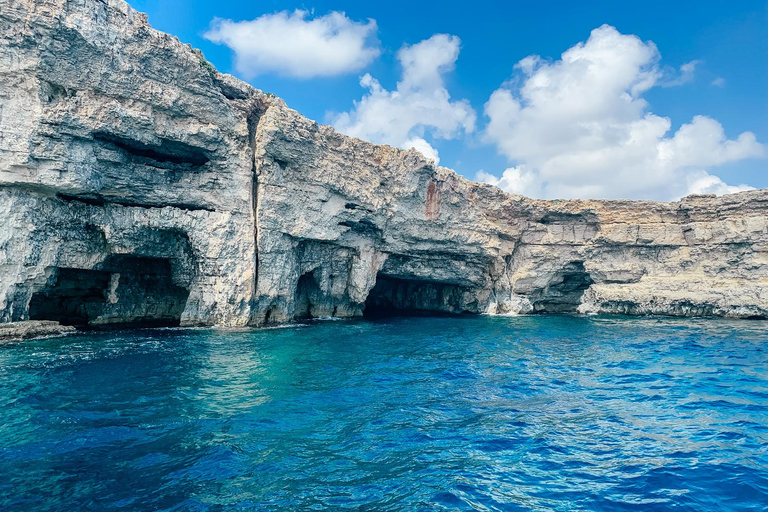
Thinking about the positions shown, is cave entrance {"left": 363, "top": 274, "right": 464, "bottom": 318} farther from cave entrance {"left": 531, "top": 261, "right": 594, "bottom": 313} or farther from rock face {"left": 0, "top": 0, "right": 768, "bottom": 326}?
cave entrance {"left": 531, "top": 261, "right": 594, "bottom": 313}

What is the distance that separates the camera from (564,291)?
1662 inches

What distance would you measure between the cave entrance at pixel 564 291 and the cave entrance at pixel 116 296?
3164 cm

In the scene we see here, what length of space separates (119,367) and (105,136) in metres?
11.8

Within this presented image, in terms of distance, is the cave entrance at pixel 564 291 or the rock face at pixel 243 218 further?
the cave entrance at pixel 564 291

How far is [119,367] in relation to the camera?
1488 cm

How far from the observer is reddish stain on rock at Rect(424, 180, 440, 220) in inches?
1308

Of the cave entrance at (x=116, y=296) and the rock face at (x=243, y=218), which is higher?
the rock face at (x=243, y=218)

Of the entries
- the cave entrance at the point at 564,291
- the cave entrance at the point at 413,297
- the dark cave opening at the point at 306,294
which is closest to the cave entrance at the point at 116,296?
the dark cave opening at the point at 306,294

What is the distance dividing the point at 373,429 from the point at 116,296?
2143 centimetres

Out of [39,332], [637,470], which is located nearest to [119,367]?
[39,332]

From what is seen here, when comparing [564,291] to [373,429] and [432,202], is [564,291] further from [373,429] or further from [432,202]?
[373,429]

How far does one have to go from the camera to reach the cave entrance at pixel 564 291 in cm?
4000

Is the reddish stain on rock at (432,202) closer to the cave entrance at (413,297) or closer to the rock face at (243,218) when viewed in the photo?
the rock face at (243,218)

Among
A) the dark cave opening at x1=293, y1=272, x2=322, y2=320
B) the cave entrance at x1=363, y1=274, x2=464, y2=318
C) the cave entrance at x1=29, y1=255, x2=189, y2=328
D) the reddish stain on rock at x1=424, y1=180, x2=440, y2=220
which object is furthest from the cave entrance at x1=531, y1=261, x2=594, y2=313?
the cave entrance at x1=29, y1=255, x2=189, y2=328
